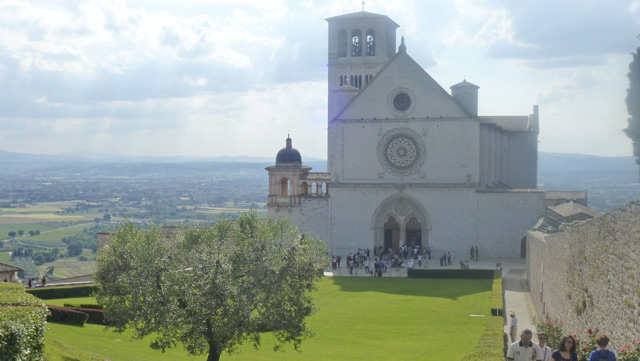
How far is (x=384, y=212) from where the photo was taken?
2361 inches

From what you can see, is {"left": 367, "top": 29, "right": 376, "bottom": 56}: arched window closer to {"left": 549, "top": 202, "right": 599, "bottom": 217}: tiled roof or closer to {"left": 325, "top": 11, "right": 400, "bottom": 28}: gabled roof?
{"left": 325, "top": 11, "right": 400, "bottom": 28}: gabled roof

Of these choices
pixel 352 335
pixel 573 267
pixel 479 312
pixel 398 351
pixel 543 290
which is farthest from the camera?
pixel 479 312

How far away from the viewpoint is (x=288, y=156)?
63.7 m

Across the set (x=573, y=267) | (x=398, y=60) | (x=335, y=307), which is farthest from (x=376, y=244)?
(x=573, y=267)

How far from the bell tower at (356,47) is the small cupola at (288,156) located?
9333mm

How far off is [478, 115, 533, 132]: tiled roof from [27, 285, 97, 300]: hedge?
4098cm

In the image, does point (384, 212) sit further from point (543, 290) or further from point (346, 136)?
point (543, 290)

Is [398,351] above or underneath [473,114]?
underneath

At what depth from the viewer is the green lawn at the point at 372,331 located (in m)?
24.2

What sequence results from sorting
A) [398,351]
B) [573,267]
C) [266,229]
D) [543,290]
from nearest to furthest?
[573,267] → [266,229] → [398,351] → [543,290]

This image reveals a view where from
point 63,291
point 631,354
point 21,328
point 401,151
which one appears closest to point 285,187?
point 401,151

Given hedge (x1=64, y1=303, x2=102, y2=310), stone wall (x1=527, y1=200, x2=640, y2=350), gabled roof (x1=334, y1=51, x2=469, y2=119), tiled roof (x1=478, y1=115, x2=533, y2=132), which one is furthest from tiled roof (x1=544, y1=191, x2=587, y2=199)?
hedge (x1=64, y1=303, x2=102, y2=310)

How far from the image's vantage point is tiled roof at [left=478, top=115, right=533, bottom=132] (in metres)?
68.8

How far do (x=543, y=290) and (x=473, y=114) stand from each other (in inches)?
1121
